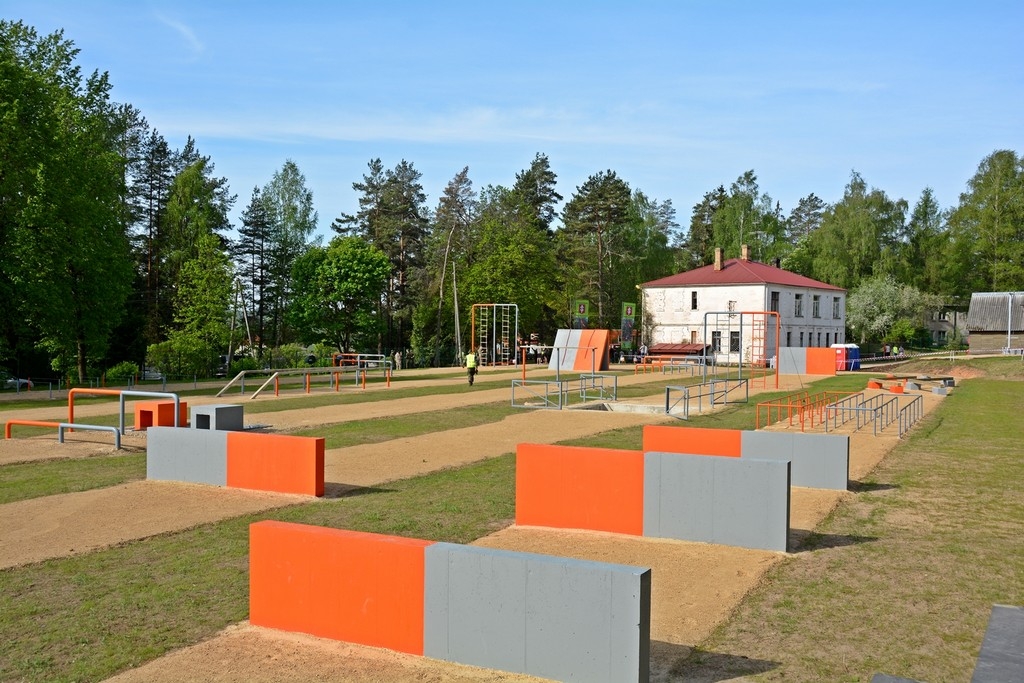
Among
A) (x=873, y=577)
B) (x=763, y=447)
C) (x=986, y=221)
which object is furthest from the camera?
(x=986, y=221)

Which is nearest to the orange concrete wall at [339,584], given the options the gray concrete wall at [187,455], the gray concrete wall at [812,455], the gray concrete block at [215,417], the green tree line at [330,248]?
the gray concrete wall at [187,455]

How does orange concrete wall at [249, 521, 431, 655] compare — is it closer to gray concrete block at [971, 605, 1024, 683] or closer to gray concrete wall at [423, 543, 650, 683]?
gray concrete wall at [423, 543, 650, 683]

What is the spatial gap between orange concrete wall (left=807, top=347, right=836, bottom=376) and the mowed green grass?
3899 cm

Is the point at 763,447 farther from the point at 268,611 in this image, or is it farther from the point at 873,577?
the point at 268,611

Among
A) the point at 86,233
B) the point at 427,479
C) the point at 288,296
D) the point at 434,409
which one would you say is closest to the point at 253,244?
the point at 288,296

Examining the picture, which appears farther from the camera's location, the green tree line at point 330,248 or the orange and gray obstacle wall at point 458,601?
the green tree line at point 330,248

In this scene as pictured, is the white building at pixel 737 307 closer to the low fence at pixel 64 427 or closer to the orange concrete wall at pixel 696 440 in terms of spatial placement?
the low fence at pixel 64 427

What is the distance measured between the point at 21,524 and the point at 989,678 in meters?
11.3

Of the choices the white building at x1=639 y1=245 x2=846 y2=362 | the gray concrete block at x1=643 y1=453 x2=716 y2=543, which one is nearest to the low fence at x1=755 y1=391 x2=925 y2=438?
the gray concrete block at x1=643 y1=453 x2=716 y2=543

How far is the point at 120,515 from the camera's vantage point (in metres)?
12.4

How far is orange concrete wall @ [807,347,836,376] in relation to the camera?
5312 cm

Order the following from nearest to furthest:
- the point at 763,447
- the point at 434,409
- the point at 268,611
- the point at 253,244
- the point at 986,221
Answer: the point at 268,611 < the point at 763,447 < the point at 434,409 < the point at 253,244 < the point at 986,221

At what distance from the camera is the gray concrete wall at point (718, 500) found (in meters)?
10.6

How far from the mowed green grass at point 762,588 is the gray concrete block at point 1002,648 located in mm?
138
